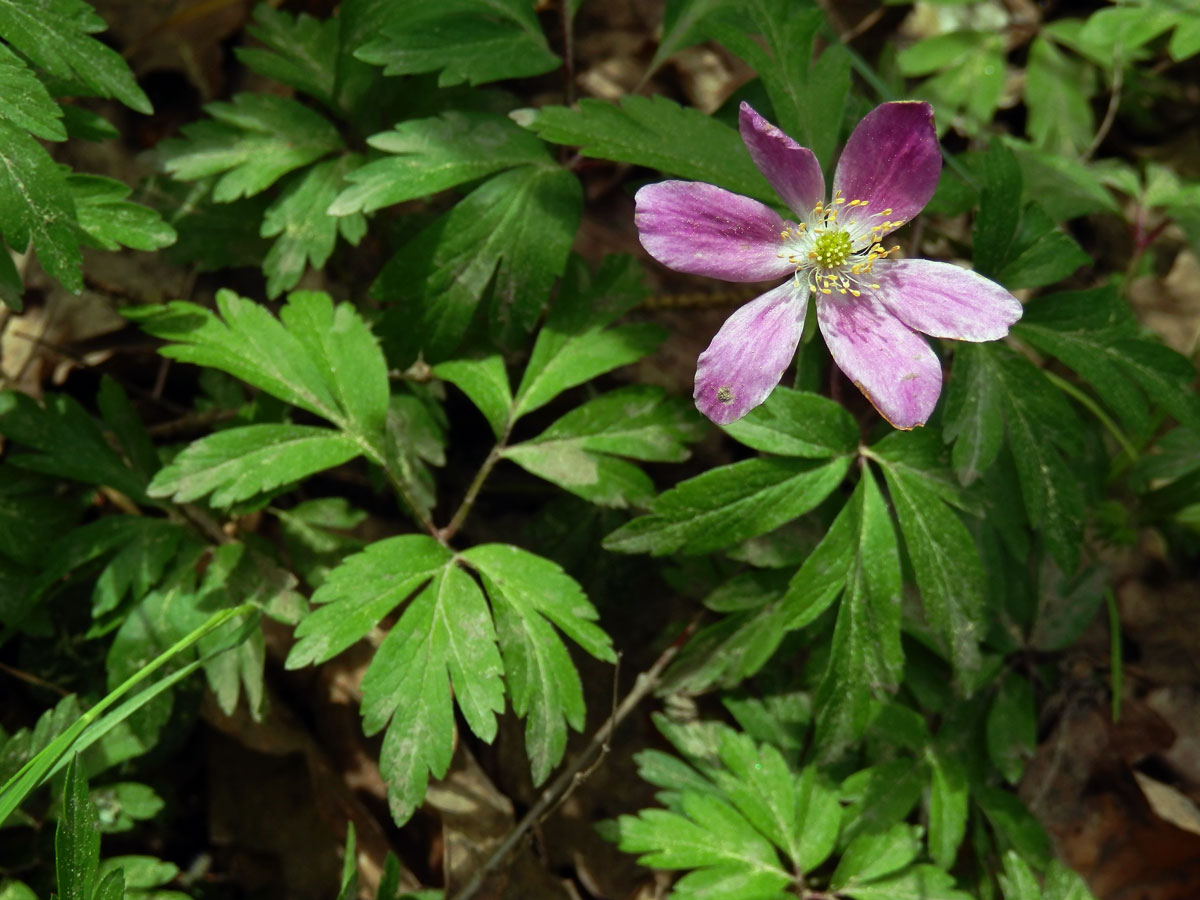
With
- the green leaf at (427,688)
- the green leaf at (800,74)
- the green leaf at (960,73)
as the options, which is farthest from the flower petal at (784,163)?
the green leaf at (960,73)

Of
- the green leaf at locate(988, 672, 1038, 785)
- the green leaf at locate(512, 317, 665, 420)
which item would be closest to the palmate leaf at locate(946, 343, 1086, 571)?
the green leaf at locate(988, 672, 1038, 785)

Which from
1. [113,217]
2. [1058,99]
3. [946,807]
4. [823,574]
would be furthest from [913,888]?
[1058,99]

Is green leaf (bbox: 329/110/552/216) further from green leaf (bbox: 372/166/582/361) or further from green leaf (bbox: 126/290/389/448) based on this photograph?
green leaf (bbox: 126/290/389/448)

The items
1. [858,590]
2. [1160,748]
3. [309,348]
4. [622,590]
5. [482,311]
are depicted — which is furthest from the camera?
[1160,748]

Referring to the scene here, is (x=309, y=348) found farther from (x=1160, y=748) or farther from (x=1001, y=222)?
(x=1160, y=748)

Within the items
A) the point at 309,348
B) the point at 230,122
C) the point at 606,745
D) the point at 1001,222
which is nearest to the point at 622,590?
the point at 606,745
